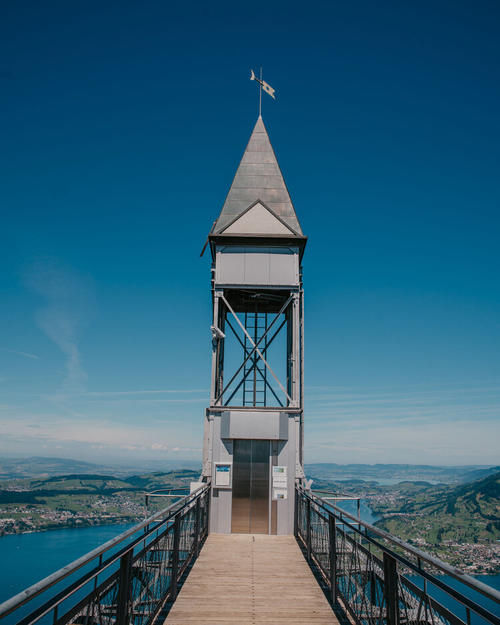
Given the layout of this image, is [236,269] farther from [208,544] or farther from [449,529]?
[449,529]

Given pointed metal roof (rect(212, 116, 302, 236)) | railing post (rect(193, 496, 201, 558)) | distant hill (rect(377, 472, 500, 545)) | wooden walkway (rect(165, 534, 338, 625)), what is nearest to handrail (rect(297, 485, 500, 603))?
wooden walkway (rect(165, 534, 338, 625))

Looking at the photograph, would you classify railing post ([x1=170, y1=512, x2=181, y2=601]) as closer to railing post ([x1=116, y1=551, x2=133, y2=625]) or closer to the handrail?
railing post ([x1=116, y1=551, x2=133, y2=625])

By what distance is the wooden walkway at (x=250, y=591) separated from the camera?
549cm

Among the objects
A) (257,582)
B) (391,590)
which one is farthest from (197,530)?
(391,590)

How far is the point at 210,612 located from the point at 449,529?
287 feet

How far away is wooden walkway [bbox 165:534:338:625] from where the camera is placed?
549 cm

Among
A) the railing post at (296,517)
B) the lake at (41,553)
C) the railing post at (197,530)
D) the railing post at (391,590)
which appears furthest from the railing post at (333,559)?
the lake at (41,553)

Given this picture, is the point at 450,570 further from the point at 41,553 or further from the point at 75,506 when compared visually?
the point at 75,506

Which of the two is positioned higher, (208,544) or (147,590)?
(147,590)

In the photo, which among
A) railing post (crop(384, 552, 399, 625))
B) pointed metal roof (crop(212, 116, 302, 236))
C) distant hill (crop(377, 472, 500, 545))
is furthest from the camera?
distant hill (crop(377, 472, 500, 545))

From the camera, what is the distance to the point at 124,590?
395 centimetres

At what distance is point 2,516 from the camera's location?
3300 inches

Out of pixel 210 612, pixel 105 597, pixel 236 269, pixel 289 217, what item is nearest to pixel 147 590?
pixel 210 612

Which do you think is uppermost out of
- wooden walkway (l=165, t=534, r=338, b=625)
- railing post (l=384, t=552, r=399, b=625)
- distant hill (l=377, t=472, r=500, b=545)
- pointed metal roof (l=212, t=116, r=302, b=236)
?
pointed metal roof (l=212, t=116, r=302, b=236)
